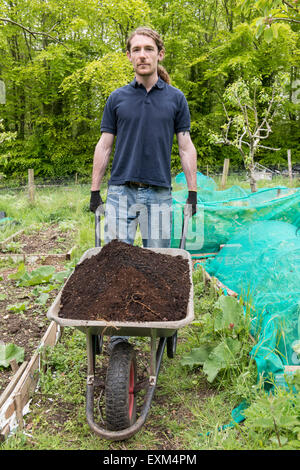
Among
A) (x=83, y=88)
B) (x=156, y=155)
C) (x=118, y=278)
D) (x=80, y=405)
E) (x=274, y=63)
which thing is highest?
(x=274, y=63)

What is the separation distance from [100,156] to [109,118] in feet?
0.86

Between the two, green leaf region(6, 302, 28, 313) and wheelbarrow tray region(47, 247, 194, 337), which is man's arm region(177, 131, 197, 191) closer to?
wheelbarrow tray region(47, 247, 194, 337)

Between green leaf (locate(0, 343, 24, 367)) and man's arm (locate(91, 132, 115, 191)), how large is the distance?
1160 millimetres

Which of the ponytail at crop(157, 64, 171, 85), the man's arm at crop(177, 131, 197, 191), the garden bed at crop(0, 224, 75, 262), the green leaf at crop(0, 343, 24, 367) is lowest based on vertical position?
the garden bed at crop(0, 224, 75, 262)

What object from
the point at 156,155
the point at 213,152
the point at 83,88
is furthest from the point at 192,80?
the point at 156,155

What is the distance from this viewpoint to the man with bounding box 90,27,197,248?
2584 millimetres

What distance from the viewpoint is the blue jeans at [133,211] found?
8.69 ft

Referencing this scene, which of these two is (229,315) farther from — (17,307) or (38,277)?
(38,277)

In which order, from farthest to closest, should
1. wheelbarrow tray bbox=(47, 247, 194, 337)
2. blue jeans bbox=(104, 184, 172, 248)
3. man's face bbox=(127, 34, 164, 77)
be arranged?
blue jeans bbox=(104, 184, 172, 248)
man's face bbox=(127, 34, 164, 77)
wheelbarrow tray bbox=(47, 247, 194, 337)

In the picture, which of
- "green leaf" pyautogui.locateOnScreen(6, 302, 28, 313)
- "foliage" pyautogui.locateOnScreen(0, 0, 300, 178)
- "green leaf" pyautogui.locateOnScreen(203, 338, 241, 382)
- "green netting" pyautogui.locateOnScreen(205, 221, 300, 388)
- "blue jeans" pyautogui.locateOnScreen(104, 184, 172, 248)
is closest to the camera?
"green netting" pyautogui.locateOnScreen(205, 221, 300, 388)

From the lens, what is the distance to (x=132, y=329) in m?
1.79

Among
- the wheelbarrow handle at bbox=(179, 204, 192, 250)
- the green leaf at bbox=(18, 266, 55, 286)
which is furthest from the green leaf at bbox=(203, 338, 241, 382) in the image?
the green leaf at bbox=(18, 266, 55, 286)
